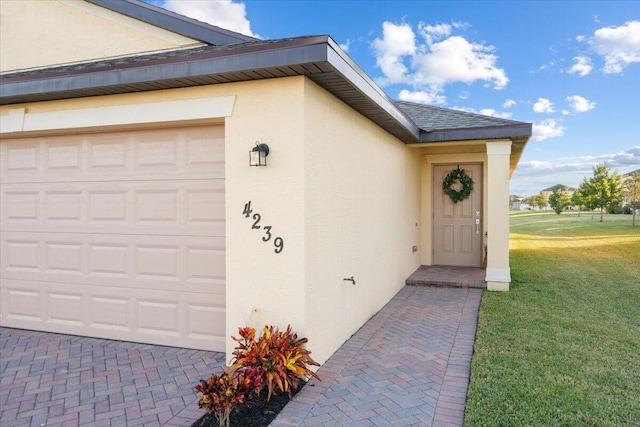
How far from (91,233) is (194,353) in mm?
1946

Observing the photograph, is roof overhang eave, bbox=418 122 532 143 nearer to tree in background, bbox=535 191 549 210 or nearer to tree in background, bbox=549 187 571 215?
tree in background, bbox=549 187 571 215

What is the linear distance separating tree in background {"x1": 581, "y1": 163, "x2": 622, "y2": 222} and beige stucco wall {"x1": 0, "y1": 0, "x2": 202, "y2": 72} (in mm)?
34746

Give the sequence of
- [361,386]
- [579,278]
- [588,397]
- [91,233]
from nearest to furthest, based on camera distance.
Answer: [588,397]
[361,386]
[91,233]
[579,278]

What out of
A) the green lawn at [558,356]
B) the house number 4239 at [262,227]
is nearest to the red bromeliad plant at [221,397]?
the house number 4239 at [262,227]

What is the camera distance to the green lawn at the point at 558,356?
303 centimetres

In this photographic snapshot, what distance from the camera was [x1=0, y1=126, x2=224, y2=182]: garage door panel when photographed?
431cm

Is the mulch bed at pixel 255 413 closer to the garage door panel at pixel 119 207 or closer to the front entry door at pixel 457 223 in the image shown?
the garage door panel at pixel 119 207

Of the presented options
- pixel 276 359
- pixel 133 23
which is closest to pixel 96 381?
pixel 276 359

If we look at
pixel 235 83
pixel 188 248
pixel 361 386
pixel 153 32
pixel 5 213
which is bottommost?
pixel 361 386

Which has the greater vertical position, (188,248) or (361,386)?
(188,248)

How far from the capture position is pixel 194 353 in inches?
170

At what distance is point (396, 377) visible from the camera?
3.72 metres

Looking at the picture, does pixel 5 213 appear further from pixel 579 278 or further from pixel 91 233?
pixel 579 278

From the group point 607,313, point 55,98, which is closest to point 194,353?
point 55,98
